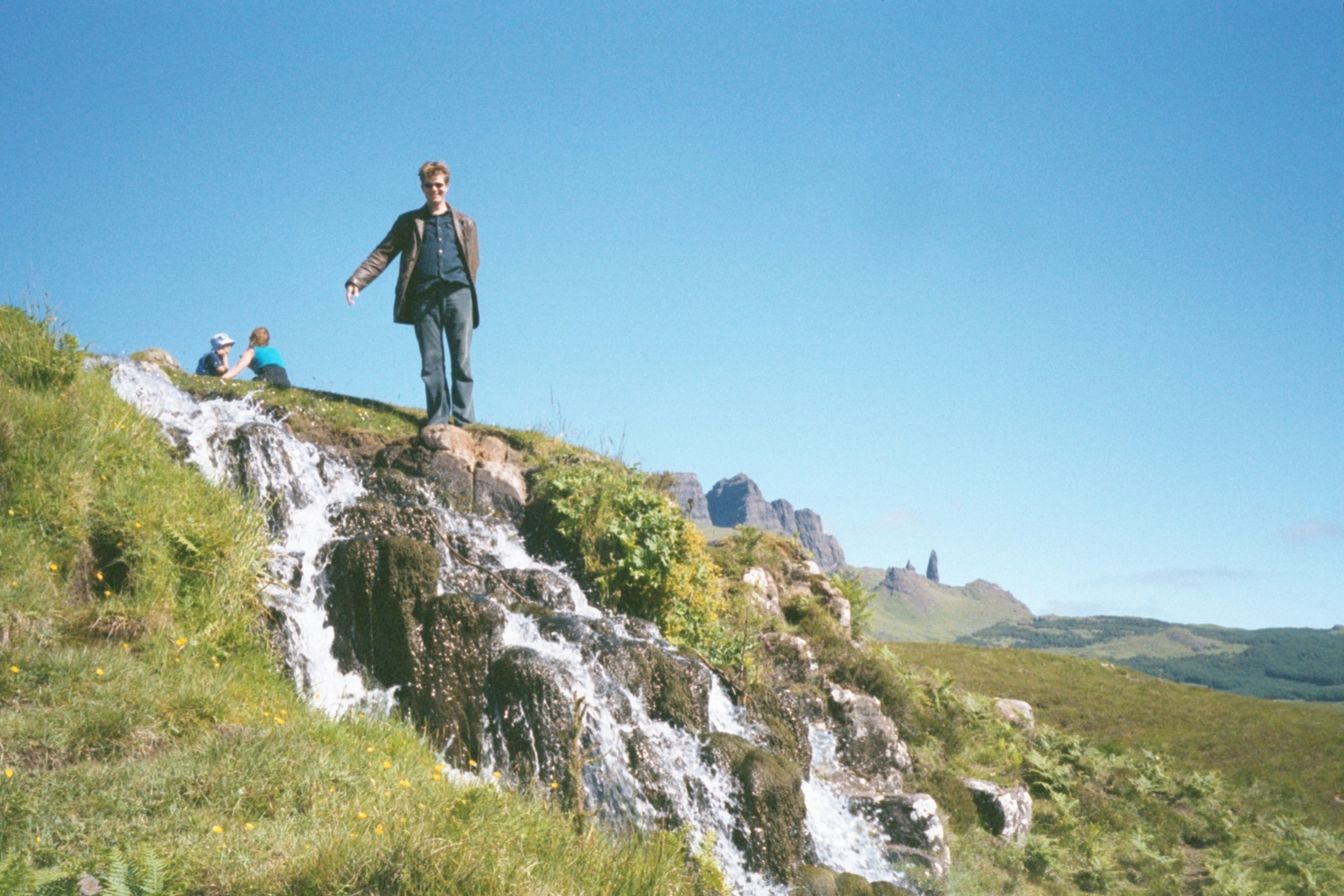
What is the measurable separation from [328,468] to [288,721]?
6988mm

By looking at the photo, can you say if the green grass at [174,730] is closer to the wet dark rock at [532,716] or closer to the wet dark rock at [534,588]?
the wet dark rock at [532,716]

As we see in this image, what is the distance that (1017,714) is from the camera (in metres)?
17.5

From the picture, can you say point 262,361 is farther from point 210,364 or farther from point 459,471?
point 459,471

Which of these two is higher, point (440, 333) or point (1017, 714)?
point (440, 333)

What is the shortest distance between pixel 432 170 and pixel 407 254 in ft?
4.61

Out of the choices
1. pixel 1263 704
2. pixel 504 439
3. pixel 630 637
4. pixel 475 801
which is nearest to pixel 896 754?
pixel 630 637

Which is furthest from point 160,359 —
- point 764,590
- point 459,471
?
point 764,590

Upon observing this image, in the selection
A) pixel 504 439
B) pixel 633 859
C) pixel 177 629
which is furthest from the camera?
pixel 504 439

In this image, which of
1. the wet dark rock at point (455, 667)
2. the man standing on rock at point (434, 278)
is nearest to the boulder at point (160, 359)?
the man standing on rock at point (434, 278)

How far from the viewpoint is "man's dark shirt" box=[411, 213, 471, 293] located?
47.5 ft

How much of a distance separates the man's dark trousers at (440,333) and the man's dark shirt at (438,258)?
15cm

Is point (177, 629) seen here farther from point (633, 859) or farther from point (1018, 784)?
point (1018, 784)

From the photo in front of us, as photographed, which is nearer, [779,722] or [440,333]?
[779,722]

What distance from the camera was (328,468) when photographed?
13.5 meters
